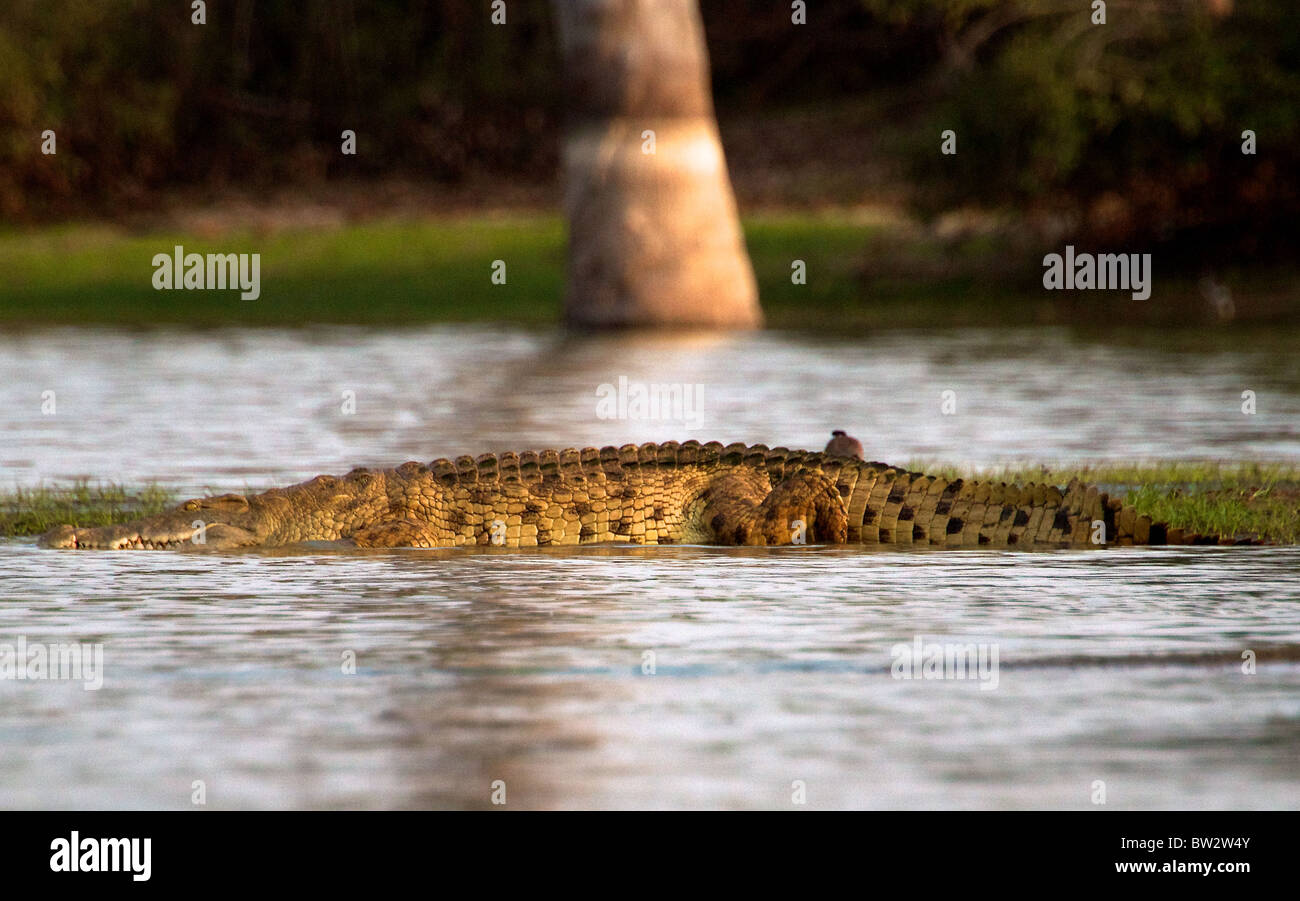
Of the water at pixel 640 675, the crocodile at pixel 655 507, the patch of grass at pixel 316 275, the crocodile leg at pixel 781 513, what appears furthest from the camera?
the patch of grass at pixel 316 275

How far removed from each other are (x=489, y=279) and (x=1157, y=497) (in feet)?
65.2

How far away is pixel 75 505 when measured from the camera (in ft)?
38.2

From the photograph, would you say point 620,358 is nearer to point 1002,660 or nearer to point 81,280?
point 81,280

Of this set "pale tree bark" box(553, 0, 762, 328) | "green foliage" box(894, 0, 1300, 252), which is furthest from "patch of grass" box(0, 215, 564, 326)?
"green foliage" box(894, 0, 1300, 252)

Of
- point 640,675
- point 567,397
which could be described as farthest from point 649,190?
point 640,675

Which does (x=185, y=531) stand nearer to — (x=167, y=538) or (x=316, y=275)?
(x=167, y=538)

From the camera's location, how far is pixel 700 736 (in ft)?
21.9

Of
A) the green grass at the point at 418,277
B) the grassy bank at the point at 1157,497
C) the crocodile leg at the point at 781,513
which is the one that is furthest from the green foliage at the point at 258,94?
the crocodile leg at the point at 781,513

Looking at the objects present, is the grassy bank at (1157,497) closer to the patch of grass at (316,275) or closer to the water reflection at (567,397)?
the water reflection at (567,397)

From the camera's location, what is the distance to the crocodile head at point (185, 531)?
10289 mm

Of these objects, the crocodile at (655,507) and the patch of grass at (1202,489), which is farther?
the patch of grass at (1202,489)

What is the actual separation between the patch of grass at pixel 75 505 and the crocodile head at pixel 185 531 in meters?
0.69

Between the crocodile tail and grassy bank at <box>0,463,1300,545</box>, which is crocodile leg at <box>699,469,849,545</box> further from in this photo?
grassy bank at <box>0,463,1300,545</box>
